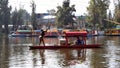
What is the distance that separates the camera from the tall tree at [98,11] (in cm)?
9118

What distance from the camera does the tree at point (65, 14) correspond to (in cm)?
9106

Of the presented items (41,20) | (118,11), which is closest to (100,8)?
(118,11)

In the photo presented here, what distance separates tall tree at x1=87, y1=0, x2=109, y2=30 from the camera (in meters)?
91.2

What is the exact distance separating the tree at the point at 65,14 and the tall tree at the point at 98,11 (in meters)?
4.81

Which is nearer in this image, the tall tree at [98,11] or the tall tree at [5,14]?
the tall tree at [98,11]

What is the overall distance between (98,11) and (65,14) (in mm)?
8635

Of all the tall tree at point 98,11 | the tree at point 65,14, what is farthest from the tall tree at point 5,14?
the tall tree at point 98,11

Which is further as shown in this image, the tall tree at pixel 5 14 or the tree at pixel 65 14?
the tall tree at pixel 5 14

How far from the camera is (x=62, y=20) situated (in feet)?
301

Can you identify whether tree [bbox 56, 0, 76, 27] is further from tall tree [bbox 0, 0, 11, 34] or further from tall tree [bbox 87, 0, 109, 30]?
tall tree [bbox 0, 0, 11, 34]

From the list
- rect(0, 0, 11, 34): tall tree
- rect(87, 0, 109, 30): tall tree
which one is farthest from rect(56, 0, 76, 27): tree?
rect(0, 0, 11, 34): tall tree

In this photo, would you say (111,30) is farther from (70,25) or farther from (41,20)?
(41,20)

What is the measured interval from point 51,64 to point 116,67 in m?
3.92

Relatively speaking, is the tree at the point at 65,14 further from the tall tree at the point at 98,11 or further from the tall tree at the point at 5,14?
the tall tree at the point at 5,14
